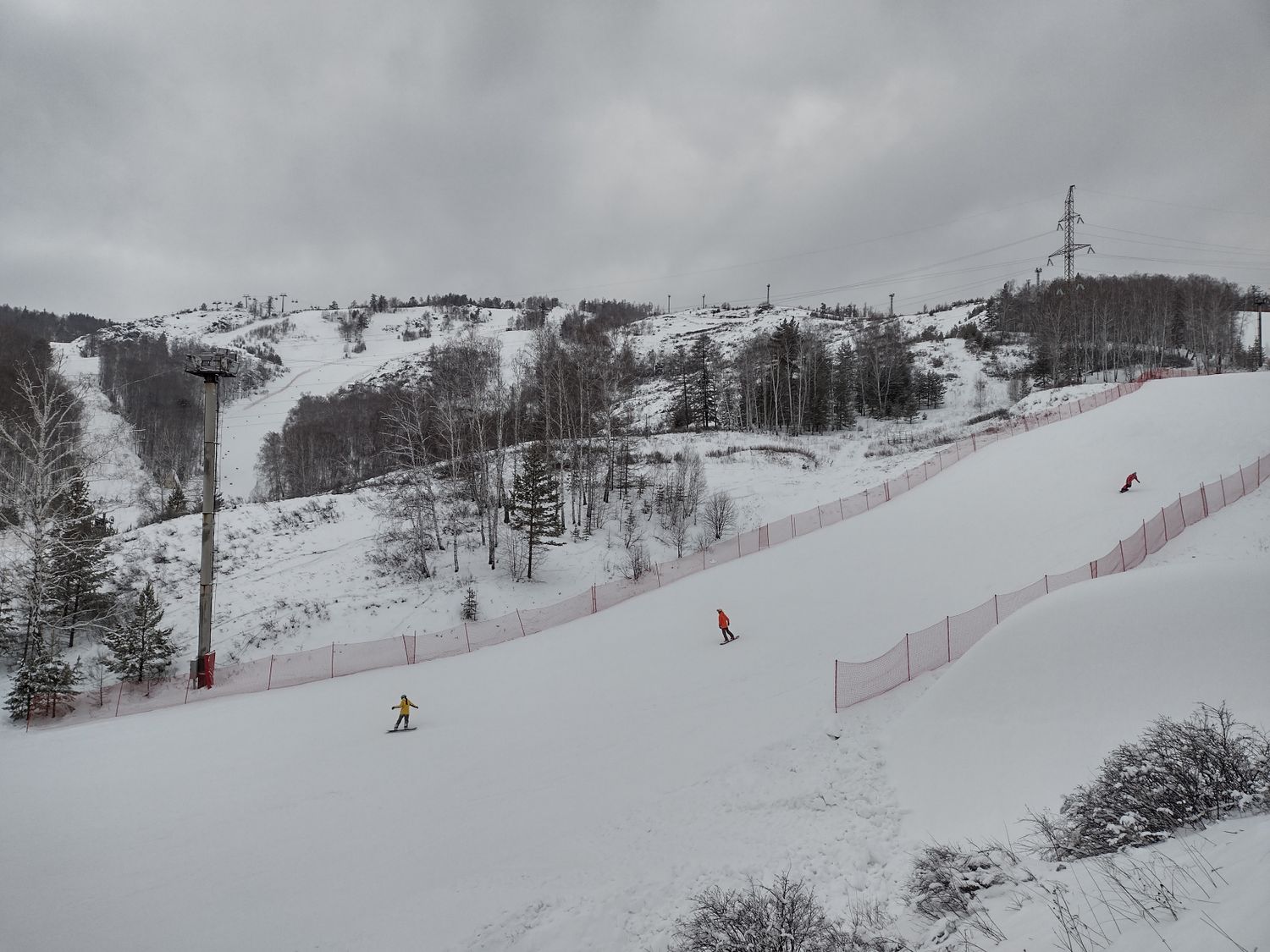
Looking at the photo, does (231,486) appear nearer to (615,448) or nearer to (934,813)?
(615,448)

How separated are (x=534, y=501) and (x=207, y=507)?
1291cm

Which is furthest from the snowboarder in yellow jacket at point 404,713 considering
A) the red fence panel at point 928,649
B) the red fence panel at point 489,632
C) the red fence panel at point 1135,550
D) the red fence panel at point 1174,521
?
the red fence panel at point 1174,521

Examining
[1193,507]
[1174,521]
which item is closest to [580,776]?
[1174,521]

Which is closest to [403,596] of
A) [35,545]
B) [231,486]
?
[35,545]

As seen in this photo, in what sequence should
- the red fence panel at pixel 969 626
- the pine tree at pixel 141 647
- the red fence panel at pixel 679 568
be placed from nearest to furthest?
the red fence panel at pixel 969 626 < the pine tree at pixel 141 647 < the red fence panel at pixel 679 568

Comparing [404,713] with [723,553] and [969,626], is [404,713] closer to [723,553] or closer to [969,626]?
[969,626]

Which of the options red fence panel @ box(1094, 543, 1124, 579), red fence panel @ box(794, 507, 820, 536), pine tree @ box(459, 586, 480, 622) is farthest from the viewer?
red fence panel @ box(794, 507, 820, 536)

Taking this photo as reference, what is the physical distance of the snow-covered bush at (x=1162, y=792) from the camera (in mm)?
5742

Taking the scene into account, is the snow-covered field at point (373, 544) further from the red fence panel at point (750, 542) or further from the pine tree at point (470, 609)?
the red fence panel at point (750, 542)

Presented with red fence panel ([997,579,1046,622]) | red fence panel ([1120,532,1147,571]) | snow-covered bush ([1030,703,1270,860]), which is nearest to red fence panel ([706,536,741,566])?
red fence panel ([997,579,1046,622])

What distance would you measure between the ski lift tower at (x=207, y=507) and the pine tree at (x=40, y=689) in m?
3.10

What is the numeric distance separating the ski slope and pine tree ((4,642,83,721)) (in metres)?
1.51

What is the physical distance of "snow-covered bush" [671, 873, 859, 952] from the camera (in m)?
5.31

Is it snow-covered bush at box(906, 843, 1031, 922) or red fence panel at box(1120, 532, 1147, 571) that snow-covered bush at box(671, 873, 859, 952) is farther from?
red fence panel at box(1120, 532, 1147, 571)
